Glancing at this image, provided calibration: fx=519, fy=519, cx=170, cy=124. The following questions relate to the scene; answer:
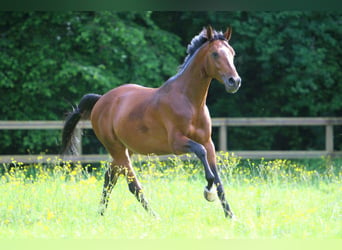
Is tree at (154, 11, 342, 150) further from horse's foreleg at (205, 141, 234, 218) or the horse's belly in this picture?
horse's foreleg at (205, 141, 234, 218)

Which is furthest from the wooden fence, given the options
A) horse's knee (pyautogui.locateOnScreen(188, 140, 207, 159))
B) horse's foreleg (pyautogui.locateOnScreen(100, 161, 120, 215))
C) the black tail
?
horse's knee (pyautogui.locateOnScreen(188, 140, 207, 159))

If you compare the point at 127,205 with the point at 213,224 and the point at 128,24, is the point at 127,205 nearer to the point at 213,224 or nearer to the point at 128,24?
the point at 213,224

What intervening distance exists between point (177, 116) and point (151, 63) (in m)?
6.00

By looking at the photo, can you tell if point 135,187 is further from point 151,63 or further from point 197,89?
point 151,63

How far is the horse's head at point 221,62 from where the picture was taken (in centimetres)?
456

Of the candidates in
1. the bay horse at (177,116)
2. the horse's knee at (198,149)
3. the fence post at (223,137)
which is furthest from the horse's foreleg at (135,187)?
the fence post at (223,137)

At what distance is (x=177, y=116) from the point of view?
5.00m

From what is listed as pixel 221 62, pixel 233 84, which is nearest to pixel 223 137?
pixel 221 62

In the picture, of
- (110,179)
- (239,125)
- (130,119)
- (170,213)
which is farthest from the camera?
(239,125)

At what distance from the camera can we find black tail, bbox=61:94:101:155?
21.2ft

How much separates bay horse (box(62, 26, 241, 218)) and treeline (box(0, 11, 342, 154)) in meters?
4.64

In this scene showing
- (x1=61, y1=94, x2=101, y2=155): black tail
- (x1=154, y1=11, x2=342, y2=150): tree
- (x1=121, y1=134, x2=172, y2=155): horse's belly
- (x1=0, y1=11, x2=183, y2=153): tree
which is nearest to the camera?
(x1=121, y1=134, x2=172, y2=155): horse's belly

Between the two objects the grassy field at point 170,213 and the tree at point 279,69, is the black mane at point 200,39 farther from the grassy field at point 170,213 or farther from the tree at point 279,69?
the tree at point 279,69

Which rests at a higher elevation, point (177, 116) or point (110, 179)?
point (177, 116)
